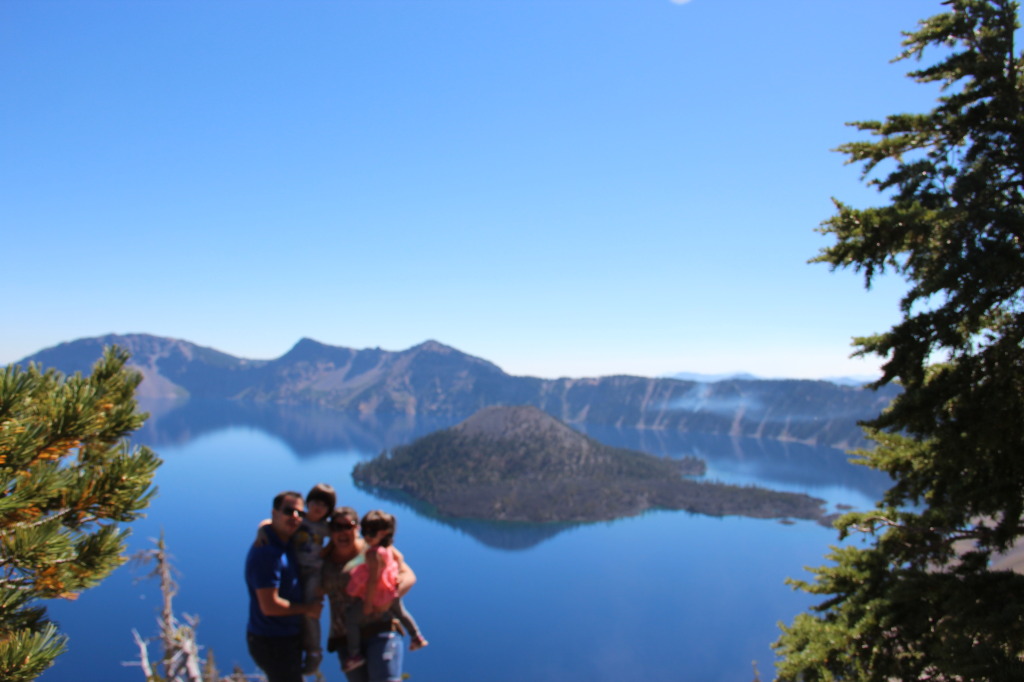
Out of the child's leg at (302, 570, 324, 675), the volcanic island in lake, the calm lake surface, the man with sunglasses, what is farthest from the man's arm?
the volcanic island in lake

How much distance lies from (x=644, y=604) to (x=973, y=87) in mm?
97271

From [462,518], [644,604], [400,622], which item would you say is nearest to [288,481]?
[462,518]

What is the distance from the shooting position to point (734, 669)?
230 ft

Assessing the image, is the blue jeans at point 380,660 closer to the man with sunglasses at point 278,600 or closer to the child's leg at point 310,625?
the child's leg at point 310,625

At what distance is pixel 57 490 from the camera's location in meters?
3.78

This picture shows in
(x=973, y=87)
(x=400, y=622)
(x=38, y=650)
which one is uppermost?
(x=973, y=87)

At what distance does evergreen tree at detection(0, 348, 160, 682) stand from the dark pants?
144 centimetres

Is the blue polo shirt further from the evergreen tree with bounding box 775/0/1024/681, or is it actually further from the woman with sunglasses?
the evergreen tree with bounding box 775/0/1024/681

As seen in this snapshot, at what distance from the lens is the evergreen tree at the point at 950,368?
233 inches

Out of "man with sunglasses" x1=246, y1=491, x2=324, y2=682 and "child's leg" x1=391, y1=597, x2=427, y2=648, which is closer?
"man with sunglasses" x1=246, y1=491, x2=324, y2=682

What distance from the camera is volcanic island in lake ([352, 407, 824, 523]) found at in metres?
154

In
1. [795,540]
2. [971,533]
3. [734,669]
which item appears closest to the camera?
[971,533]

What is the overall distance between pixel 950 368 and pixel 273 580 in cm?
766

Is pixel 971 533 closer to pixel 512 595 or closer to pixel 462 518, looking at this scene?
pixel 512 595
